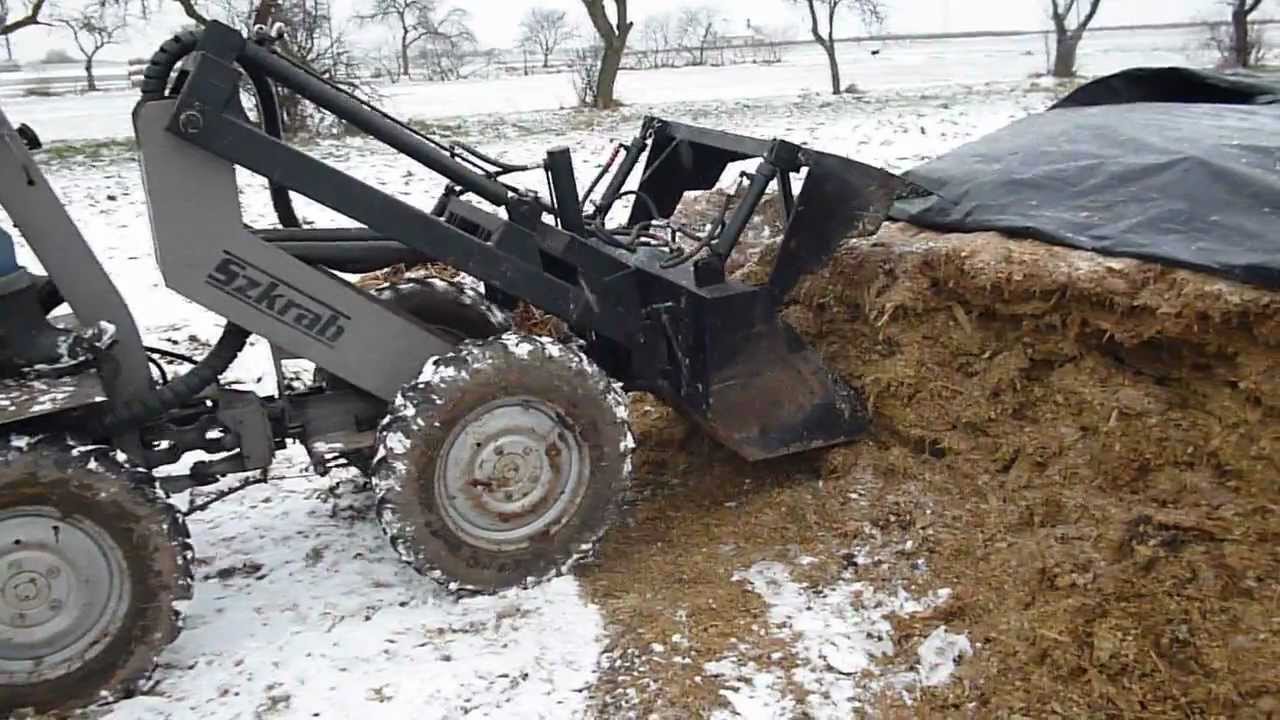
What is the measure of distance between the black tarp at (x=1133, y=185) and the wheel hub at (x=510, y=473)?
199 centimetres

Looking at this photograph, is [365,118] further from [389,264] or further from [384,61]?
[384,61]

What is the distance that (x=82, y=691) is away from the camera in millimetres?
3260

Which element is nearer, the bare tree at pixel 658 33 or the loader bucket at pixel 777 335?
the loader bucket at pixel 777 335

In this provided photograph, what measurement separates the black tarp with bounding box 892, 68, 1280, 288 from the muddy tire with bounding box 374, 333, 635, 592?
6.08ft

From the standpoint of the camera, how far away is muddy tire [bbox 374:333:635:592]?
361 cm

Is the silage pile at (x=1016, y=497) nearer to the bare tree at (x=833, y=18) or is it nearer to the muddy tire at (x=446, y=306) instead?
the muddy tire at (x=446, y=306)

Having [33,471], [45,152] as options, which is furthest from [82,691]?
[45,152]

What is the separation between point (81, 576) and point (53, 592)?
Answer: 8 cm

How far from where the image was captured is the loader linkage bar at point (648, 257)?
3.72 meters

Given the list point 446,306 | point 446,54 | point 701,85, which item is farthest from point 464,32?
point 446,306

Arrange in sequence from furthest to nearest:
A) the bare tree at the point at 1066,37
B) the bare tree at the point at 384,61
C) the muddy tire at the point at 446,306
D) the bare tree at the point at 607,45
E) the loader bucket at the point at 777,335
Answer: the bare tree at the point at 384,61
the bare tree at the point at 1066,37
the bare tree at the point at 607,45
the muddy tire at the point at 446,306
the loader bucket at the point at 777,335

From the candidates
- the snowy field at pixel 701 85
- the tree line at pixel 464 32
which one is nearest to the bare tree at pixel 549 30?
the tree line at pixel 464 32

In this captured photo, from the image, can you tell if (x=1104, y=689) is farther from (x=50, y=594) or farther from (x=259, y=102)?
(x=259, y=102)

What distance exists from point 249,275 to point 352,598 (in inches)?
45.7
